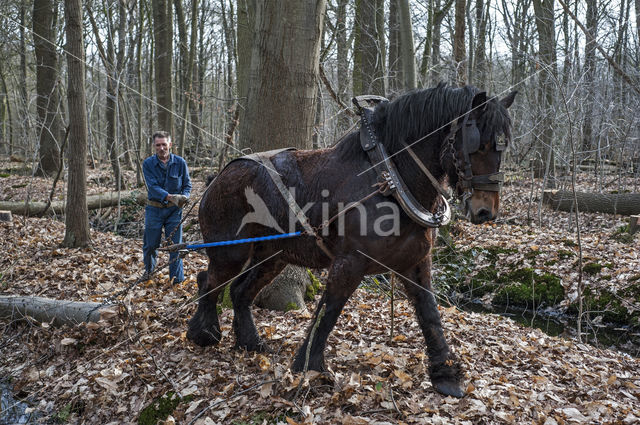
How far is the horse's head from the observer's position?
3.17 meters

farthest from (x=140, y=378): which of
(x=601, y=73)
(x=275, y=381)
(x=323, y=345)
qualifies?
(x=601, y=73)

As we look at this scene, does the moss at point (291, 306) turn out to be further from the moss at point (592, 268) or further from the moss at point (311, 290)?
the moss at point (592, 268)

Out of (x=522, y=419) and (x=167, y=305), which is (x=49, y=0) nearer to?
(x=167, y=305)

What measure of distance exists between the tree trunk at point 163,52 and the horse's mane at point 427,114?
41.5 feet

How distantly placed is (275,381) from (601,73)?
12.4 m

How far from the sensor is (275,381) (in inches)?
141

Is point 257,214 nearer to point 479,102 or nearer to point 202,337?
point 202,337

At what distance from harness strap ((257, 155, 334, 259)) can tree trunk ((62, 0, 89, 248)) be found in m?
5.09

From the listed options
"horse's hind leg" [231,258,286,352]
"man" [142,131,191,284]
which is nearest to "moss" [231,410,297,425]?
"horse's hind leg" [231,258,286,352]

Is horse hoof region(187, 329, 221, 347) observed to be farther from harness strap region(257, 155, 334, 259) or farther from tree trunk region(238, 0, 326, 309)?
tree trunk region(238, 0, 326, 309)

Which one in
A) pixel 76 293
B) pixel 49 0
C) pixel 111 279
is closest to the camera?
pixel 76 293

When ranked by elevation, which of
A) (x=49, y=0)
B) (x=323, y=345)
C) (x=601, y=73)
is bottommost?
(x=323, y=345)

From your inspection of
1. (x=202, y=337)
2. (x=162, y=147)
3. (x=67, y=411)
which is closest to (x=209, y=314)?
(x=202, y=337)

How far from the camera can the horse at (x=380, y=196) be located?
3.21 meters
